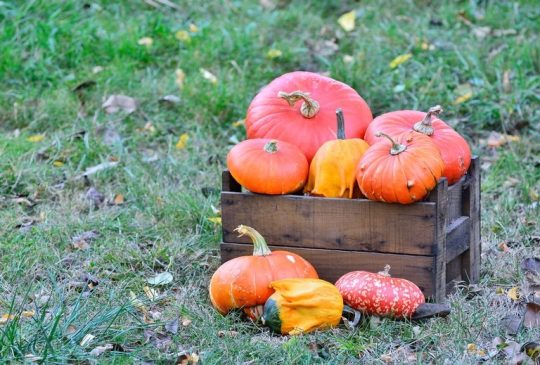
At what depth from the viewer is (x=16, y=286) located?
12.6 feet

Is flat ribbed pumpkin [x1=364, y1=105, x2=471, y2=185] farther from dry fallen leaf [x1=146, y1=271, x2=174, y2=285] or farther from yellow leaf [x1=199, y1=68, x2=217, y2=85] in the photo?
yellow leaf [x1=199, y1=68, x2=217, y2=85]

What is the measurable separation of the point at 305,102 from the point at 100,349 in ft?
4.63

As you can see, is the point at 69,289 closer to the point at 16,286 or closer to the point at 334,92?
the point at 16,286

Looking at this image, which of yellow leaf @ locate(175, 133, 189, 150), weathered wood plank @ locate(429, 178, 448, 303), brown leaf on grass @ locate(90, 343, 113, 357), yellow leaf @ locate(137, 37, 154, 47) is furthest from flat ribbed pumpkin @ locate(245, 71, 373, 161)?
yellow leaf @ locate(137, 37, 154, 47)

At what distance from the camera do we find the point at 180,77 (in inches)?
255

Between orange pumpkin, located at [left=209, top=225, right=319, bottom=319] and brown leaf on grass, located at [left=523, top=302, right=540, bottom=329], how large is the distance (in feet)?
2.70

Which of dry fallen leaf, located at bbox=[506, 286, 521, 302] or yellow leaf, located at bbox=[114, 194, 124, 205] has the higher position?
dry fallen leaf, located at bbox=[506, 286, 521, 302]

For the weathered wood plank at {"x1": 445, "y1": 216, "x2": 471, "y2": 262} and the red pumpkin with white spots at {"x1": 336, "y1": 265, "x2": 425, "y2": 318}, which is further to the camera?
the weathered wood plank at {"x1": 445, "y1": 216, "x2": 471, "y2": 262}

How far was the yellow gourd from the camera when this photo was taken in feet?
11.1

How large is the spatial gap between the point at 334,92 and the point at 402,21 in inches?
135

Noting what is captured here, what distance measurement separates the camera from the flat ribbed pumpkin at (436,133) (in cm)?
371

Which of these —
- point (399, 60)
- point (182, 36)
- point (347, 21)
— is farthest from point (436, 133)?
point (347, 21)

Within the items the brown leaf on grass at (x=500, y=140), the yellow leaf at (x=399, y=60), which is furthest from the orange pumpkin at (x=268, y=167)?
the yellow leaf at (x=399, y=60)

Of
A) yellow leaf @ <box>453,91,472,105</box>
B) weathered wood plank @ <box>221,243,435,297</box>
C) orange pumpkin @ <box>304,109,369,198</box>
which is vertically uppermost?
orange pumpkin @ <box>304,109,369,198</box>
